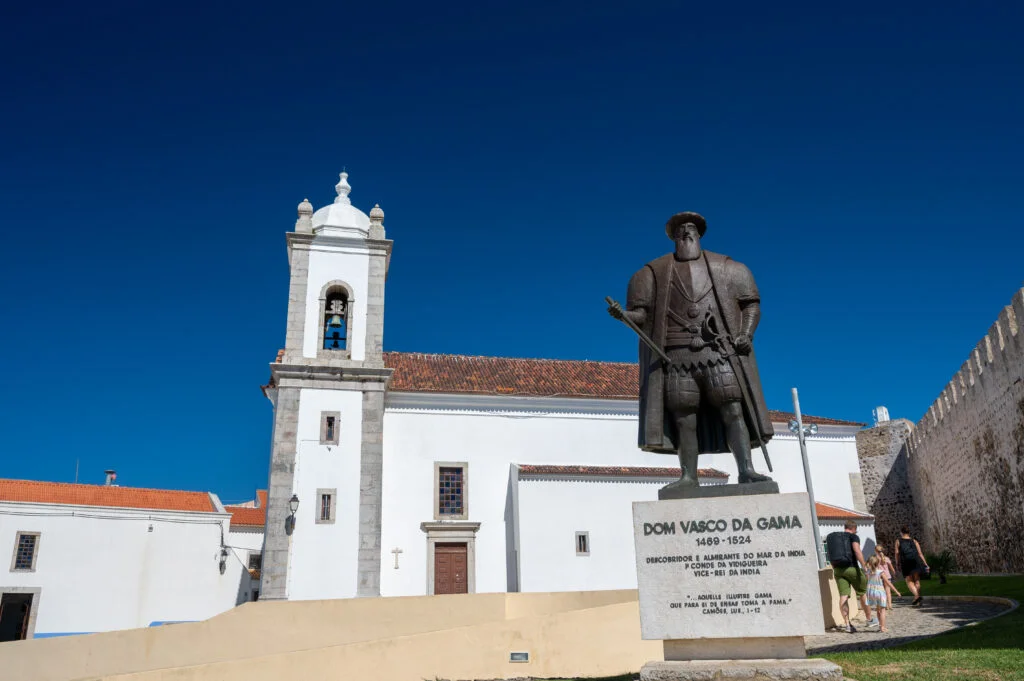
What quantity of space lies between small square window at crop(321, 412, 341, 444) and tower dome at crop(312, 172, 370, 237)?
592 cm

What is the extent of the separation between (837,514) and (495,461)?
10955mm

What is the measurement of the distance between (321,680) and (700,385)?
6.15 m

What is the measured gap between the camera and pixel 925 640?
862cm

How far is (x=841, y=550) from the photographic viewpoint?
1089 cm

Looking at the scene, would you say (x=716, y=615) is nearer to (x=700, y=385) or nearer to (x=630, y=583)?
(x=700, y=385)

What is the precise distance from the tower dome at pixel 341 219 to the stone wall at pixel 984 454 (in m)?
17.5

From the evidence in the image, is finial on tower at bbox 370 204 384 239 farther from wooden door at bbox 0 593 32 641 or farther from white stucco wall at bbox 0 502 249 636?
wooden door at bbox 0 593 32 641

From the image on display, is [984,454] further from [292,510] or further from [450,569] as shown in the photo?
[292,510]

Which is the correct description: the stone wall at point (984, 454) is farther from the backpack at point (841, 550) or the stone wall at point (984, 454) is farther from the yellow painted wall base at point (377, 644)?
the yellow painted wall base at point (377, 644)

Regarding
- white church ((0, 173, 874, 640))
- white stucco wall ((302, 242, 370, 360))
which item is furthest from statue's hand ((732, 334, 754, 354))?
white stucco wall ((302, 242, 370, 360))

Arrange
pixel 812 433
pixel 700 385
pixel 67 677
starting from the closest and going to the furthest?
pixel 700 385
pixel 67 677
pixel 812 433

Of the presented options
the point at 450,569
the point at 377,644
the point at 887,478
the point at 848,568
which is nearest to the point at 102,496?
the point at 450,569

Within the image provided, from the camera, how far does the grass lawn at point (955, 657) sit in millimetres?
5941

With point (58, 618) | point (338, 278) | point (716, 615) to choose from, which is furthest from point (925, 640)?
point (58, 618)
